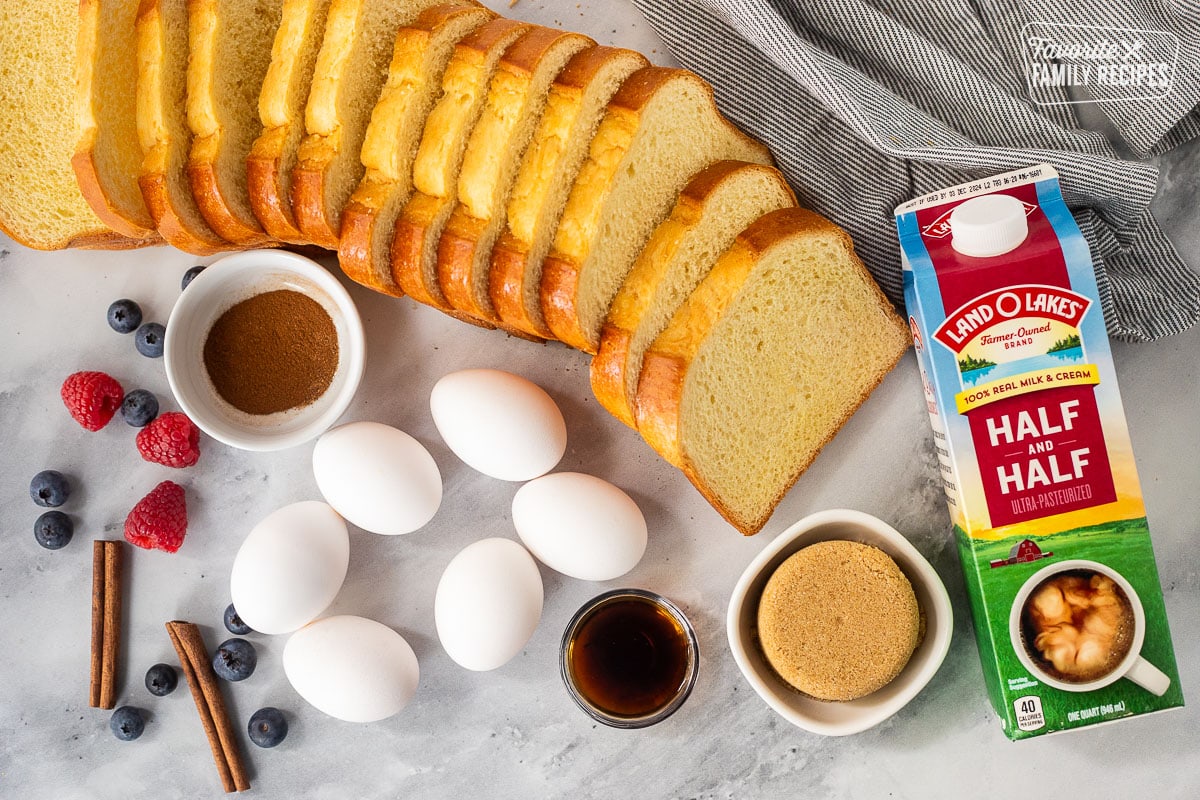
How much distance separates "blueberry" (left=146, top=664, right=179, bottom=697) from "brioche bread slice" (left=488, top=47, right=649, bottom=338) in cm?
103

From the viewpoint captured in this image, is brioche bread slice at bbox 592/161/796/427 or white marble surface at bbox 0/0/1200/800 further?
white marble surface at bbox 0/0/1200/800

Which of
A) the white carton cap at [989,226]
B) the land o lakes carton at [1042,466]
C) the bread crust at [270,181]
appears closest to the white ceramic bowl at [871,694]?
the land o lakes carton at [1042,466]

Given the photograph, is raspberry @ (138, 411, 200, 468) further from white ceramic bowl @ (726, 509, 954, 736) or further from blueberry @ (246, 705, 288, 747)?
white ceramic bowl @ (726, 509, 954, 736)

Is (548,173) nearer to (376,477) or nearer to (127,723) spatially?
(376,477)

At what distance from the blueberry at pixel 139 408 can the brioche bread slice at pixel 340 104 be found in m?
0.54

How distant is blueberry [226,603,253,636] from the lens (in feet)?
5.69

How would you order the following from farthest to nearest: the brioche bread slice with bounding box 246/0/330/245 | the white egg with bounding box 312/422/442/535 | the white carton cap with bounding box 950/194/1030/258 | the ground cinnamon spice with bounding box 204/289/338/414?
1. the ground cinnamon spice with bounding box 204/289/338/414
2. the white egg with bounding box 312/422/442/535
3. the brioche bread slice with bounding box 246/0/330/245
4. the white carton cap with bounding box 950/194/1030/258

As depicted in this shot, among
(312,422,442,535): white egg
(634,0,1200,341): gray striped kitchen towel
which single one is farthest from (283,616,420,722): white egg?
(634,0,1200,341): gray striped kitchen towel

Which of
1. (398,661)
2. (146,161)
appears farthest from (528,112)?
(398,661)

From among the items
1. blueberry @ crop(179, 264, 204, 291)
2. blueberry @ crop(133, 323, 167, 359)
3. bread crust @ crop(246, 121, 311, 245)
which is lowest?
blueberry @ crop(133, 323, 167, 359)

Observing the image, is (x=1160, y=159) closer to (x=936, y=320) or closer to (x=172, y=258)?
(x=936, y=320)

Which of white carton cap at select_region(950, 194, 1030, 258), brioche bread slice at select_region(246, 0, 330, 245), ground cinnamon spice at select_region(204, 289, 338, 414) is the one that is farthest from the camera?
ground cinnamon spice at select_region(204, 289, 338, 414)

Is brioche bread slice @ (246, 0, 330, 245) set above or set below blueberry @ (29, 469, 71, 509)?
above

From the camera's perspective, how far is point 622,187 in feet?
4.78
